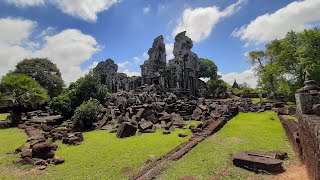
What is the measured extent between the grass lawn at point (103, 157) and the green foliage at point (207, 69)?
201 ft

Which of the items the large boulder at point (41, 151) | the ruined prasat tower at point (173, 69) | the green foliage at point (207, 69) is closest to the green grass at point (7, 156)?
the large boulder at point (41, 151)

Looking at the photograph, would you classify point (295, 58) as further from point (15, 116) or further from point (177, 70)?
point (15, 116)

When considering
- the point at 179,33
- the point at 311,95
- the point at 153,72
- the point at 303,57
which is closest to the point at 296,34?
the point at 303,57

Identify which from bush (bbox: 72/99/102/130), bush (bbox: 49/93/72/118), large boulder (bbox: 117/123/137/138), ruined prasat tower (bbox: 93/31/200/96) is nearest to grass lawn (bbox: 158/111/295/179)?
large boulder (bbox: 117/123/137/138)

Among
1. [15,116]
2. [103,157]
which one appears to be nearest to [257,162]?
[103,157]

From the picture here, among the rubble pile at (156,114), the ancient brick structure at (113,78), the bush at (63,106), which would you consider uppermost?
the ancient brick structure at (113,78)

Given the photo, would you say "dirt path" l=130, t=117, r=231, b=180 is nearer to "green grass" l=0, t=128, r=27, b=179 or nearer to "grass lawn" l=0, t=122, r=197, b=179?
"grass lawn" l=0, t=122, r=197, b=179

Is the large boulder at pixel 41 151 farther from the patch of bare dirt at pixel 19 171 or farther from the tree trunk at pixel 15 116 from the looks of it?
the tree trunk at pixel 15 116

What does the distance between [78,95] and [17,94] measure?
213 inches

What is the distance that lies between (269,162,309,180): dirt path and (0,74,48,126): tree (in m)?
20.2

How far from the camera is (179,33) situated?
37.7 metres

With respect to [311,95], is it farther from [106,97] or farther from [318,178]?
[106,97]

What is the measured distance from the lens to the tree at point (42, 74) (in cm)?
4484

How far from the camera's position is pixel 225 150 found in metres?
9.78
